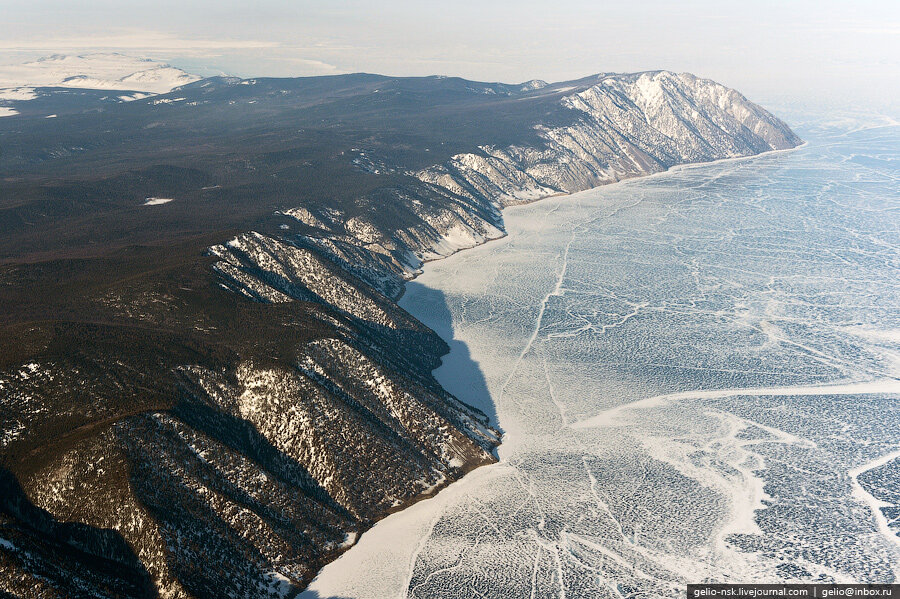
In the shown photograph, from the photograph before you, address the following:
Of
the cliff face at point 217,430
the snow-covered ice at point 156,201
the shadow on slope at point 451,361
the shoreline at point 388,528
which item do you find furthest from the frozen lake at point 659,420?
the snow-covered ice at point 156,201

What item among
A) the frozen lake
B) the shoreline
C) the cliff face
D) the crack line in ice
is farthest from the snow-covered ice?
the crack line in ice

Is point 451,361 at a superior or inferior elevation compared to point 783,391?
inferior

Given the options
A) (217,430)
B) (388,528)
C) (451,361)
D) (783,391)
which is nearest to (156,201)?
(451,361)

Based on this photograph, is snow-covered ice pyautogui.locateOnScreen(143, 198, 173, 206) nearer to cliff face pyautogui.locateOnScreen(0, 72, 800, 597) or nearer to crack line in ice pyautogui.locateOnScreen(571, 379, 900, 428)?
cliff face pyautogui.locateOnScreen(0, 72, 800, 597)

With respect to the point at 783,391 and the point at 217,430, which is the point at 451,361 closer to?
the point at 217,430

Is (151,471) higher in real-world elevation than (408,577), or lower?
higher

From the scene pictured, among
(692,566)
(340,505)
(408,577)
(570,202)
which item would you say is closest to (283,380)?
(340,505)

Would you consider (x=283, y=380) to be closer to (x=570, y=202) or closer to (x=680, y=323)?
(x=680, y=323)

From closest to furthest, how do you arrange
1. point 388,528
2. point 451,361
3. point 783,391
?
1. point 388,528
2. point 783,391
3. point 451,361
